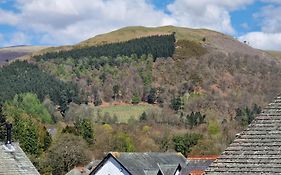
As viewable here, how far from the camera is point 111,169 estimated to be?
5016cm

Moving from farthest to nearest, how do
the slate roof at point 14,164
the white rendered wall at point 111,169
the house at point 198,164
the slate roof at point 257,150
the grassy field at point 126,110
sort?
1. the grassy field at point 126,110
2. the white rendered wall at point 111,169
3. the house at point 198,164
4. the slate roof at point 14,164
5. the slate roof at point 257,150

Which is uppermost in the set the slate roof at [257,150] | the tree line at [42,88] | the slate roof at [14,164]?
the slate roof at [257,150]

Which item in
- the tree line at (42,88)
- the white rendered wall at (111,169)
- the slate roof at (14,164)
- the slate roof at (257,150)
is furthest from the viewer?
the tree line at (42,88)

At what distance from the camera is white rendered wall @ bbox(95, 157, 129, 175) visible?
163 ft

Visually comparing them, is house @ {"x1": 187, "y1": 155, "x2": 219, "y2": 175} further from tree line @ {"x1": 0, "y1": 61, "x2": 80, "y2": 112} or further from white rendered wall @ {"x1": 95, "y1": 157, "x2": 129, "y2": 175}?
tree line @ {"x1": 0, "y1": 61, "x2": 80, "y2": 112}

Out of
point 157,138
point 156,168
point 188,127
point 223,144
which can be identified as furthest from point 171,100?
point 156,168

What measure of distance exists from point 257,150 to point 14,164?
13.0 m

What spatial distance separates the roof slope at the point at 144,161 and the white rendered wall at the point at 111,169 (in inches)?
15.4

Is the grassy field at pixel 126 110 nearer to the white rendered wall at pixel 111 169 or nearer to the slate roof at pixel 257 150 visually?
the white rendered wall at pixel 111 169

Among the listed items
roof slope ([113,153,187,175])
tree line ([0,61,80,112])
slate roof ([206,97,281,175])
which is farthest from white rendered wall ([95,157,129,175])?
tree line ([0,61,80,112])

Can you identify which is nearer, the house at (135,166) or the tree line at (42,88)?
the house at (135,166)

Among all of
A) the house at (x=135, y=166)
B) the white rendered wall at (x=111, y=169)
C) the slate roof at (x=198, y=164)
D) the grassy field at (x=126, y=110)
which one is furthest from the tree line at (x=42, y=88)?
the slate roof at (x=198, y=164)

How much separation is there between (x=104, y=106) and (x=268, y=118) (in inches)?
7214

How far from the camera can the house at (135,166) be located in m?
49.8
